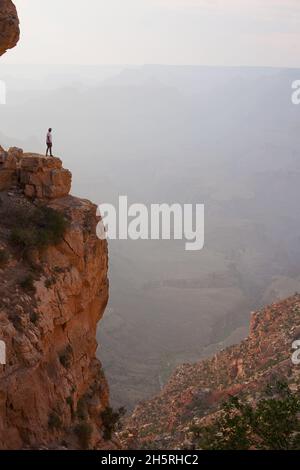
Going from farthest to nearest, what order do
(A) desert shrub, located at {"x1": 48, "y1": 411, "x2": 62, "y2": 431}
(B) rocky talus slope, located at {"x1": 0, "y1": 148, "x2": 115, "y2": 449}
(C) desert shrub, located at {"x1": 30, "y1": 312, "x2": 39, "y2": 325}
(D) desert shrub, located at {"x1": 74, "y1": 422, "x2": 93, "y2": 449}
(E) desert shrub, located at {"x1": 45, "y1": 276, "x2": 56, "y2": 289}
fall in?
A: (E) desert shrub, located at {"x1": 45, "y1": 276, "x2": 56, "y2": 289} → (D) desert shrub, located at {"x1": 74, "y1": 422, "x2": 93, "y2": 449} → (C) desert shrub, located at {"x1": 30, "y1": 312, "x2": 39, "y2": 325} → (A) desert shrub, located at {"x1": 48, "y1": 411, "x2": 62, "y2": 431} → (B) rocky talus slope, located at {"x1": 0, "y1": 148, "x2": 115, "y2": 449}

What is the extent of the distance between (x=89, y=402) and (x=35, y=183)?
23.1ft

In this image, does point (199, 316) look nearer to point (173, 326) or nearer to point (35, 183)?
point (173, 326)

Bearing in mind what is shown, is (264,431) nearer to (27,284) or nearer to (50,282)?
(50,282)

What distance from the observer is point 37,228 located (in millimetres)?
16266

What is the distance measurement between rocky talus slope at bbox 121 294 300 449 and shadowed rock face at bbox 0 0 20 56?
1462cm

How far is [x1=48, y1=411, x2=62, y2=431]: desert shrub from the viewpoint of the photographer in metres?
14.1

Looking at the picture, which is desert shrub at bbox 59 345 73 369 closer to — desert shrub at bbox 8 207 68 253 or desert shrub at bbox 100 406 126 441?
desert shrub at bbox 100 406 126 441

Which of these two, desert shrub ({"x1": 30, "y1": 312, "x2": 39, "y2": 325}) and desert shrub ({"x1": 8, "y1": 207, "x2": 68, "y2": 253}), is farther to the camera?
desert shrub ({"x1": 8, "y1": 207, "x2": 68, "y2": 253})

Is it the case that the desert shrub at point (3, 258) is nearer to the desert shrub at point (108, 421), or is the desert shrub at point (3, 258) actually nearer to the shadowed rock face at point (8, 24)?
the desert shrub at point (108, 421)

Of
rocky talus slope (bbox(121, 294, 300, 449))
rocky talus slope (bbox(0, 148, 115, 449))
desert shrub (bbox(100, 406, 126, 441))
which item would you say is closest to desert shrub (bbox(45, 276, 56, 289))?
rocky talus slope (bbox(0, 148, 115, 449))

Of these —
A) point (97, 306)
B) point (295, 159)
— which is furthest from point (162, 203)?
point (97, 306)

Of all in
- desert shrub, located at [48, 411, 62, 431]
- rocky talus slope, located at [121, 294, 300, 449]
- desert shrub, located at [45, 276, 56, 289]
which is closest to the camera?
desert shrub, located at [48, 411, 62, 431]

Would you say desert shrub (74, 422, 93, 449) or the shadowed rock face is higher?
the shadowed rock face

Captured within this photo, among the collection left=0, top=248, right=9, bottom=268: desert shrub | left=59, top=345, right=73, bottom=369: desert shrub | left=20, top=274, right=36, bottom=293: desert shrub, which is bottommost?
Answer: left=59, top=345, right=73, bottom=369: desert shrub
